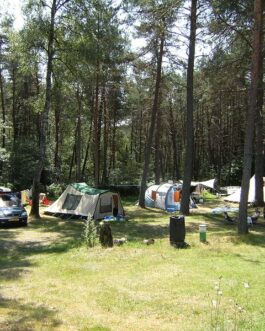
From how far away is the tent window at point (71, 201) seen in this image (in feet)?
67.3

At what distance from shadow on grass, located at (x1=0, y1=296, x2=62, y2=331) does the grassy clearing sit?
0.01m

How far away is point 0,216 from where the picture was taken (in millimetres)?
18078

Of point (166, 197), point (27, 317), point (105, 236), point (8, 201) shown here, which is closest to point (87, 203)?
point (8, 201)

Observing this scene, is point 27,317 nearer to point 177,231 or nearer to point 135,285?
point 135,285

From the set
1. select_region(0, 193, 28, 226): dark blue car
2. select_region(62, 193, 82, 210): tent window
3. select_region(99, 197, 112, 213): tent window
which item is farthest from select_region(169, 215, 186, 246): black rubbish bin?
select_region(62, 193, 82, 210): tent window

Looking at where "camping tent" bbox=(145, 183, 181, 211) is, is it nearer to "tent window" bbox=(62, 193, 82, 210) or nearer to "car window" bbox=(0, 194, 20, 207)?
"tent window" bbox=(62, 193, 82, 210)

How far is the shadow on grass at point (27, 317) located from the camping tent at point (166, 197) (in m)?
17.7

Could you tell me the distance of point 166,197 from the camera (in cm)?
2455

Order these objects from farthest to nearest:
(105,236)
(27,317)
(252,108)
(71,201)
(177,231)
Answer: (71,201) → (252,108) → (105,236) → (177,231) → (27,317)

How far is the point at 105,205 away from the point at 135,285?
476 inches

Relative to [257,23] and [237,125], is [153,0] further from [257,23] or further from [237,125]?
[237,125]

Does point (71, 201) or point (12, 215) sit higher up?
point (71, 201)

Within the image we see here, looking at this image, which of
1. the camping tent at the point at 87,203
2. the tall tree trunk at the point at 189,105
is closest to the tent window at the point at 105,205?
the camping tent at the point at 87,203

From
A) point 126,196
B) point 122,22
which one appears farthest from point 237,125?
point 122,22
